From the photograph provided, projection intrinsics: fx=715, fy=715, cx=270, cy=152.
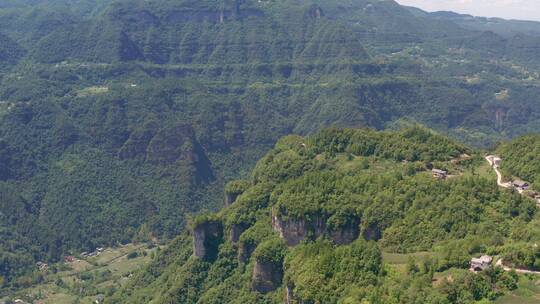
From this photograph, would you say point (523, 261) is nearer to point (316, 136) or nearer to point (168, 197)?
point (316, 136)

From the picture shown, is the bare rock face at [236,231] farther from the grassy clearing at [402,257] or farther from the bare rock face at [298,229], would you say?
the grassy clearing at [402,257]

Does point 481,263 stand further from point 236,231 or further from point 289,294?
point 236,231

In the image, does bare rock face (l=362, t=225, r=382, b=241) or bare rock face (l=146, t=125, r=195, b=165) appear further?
bare rock face (l=146, t=125, r=195, b=165)

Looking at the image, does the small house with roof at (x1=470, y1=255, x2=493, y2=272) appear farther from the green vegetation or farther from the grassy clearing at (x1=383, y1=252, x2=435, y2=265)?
the green vegetation

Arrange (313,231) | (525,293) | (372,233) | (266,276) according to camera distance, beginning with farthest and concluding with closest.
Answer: (313,231) → (266,276) → (372,233) → (525,293)

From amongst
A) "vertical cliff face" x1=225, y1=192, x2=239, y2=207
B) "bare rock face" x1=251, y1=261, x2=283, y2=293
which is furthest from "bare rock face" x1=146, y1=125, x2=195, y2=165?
"bare rock face" x1=251, y1=261, x2=283, y2=293

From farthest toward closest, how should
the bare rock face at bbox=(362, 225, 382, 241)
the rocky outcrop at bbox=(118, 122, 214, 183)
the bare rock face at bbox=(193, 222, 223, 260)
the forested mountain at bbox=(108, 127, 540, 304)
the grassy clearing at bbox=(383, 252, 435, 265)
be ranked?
the rocky outcrop at bbox=(118, 122, 214, 183), the bare rock face at bbox=(193, 222, 223, 260), the bare rock face at bbox=(362, 225, 382, 241), the grassy clearing at bbox=(383, 252, 435, 265), the forested mountain at bbox=(108, 127, 540, 304)

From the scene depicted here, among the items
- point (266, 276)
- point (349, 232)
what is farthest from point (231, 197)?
point (349, 232)
